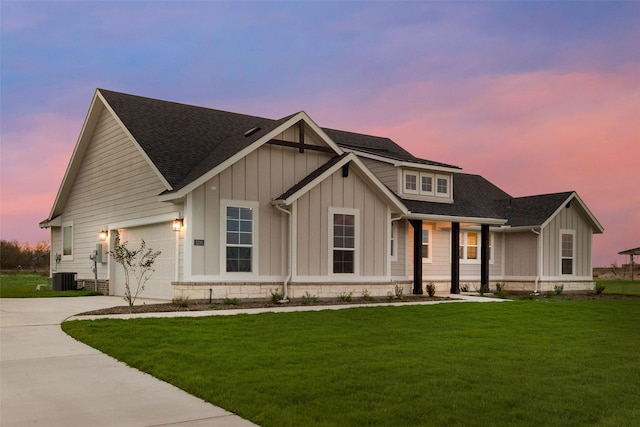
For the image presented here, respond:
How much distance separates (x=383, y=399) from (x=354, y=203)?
45.5ft

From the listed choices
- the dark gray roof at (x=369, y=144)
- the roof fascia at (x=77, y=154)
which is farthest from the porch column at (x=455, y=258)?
the roof fascia at (x=77, y=154)

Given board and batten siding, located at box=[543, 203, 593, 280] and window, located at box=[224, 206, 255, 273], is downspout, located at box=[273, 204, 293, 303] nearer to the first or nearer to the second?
window, located at box=[224, 206, 255, 273]

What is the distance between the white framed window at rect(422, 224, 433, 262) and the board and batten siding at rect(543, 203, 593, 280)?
18.0 ft

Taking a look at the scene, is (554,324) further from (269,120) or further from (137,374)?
(269,120)

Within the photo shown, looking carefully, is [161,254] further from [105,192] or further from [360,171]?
[360,171]

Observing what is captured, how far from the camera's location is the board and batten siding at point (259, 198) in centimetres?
1777

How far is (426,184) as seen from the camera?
25.1 m

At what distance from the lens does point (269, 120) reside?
25.3 metres

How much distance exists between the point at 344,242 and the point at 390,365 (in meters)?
11.7

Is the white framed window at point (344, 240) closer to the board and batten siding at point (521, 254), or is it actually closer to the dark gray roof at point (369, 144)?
the dark gray roof at point (369, 144)

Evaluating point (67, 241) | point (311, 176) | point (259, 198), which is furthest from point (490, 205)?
point (67, 241)

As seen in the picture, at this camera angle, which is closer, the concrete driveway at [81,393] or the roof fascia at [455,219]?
the concrete driveway at [81,393]

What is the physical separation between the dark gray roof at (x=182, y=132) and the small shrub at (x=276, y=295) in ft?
13.4

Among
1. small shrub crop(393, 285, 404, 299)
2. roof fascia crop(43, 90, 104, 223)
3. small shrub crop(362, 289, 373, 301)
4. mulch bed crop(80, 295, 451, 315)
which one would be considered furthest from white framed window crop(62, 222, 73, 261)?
small shrub crop(393, 285, 404, 299)
